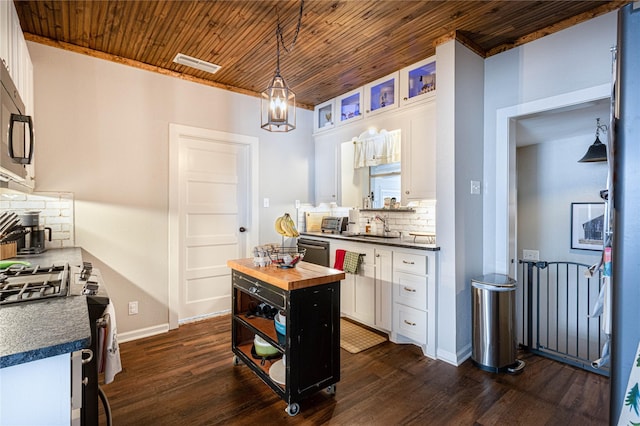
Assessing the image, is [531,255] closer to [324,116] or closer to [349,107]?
[349,107]

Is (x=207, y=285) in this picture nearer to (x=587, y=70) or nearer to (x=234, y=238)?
(x=234, y=238)

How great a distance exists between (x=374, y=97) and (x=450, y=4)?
1452 mm

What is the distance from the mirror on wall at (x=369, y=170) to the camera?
378cm

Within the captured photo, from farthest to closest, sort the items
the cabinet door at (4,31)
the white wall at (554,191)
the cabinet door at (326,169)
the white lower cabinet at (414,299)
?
the cabinet door at (326,169) → the white wall at (554,191) → the white lower cabinet at (414,299) → the cabinet door at (4,31)

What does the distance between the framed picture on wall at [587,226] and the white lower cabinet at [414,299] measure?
6.31 feet

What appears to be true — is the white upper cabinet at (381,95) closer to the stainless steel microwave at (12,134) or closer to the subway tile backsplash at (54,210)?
the stainless steel microwave at (12,134)

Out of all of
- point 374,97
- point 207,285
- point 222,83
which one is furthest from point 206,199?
point 374,97

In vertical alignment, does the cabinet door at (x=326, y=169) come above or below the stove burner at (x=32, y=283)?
above

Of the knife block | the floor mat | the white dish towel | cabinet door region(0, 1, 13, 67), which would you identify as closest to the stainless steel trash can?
the floor mat

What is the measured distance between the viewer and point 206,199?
3.77m

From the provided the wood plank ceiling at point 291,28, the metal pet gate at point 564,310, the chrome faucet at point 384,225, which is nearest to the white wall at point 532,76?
the wood plank ceiling at point 291,28

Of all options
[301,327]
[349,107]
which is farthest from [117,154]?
[349,107]

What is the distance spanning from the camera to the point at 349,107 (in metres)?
4.07

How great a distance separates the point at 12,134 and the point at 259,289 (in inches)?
60.3
